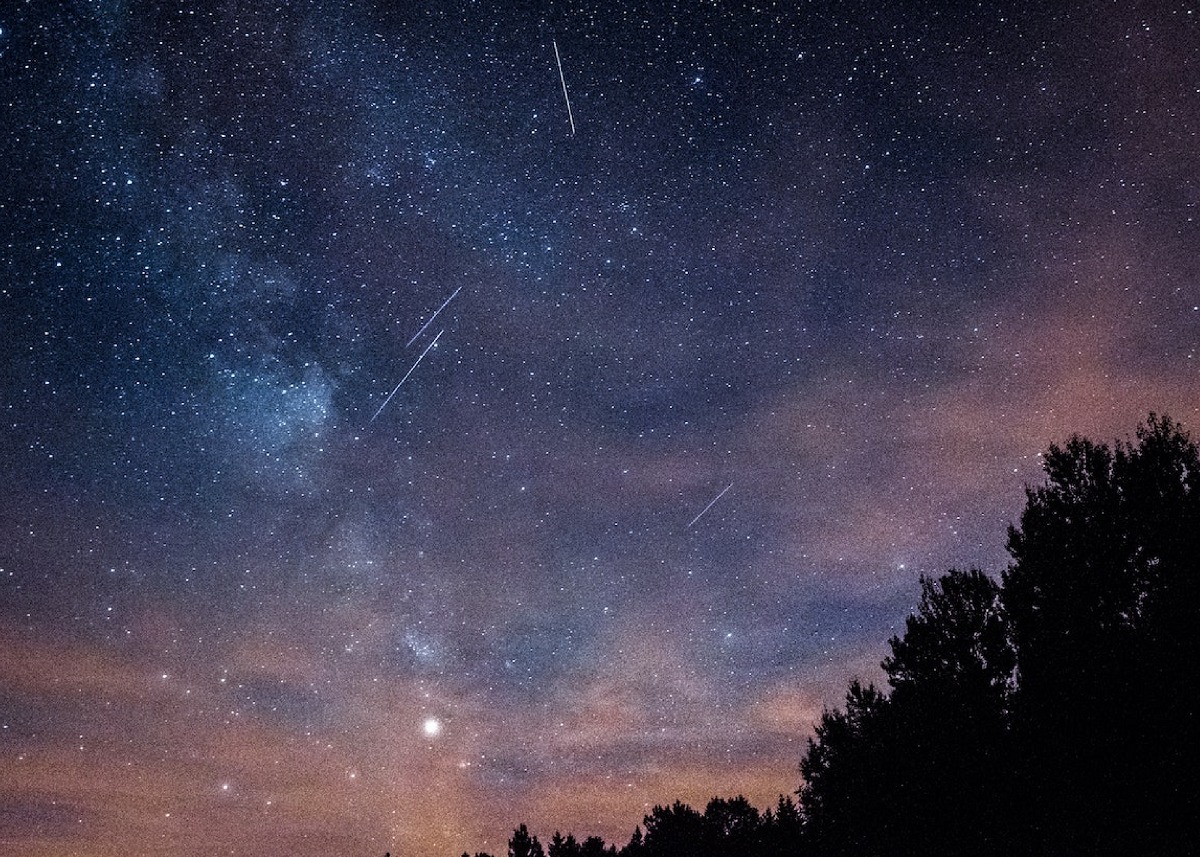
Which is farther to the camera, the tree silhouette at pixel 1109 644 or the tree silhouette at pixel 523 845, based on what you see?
the tree silhouette at pixel 523 845

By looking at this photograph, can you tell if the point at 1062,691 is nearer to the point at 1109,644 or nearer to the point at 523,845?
the point at 1109,644

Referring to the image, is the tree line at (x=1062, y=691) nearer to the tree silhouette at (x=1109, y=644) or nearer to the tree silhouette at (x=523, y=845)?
the tree silhouette at (x=1109, y=644)

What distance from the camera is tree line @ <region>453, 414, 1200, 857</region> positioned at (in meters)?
14.6

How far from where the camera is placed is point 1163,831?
14.2 m

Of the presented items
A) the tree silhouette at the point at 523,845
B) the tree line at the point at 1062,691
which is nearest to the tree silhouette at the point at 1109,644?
the tree line at the point at 1062,691

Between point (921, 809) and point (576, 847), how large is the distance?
156ft

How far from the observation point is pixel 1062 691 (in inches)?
645

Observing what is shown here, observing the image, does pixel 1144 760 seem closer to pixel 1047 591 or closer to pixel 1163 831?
pixel 1163 831

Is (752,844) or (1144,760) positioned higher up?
(1144,760)

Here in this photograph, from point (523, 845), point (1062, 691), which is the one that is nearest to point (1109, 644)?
point (1062, 691)

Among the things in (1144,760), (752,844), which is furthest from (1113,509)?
(752,844)

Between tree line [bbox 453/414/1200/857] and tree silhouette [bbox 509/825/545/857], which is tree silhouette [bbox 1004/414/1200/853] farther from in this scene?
tree silhouette [bbox 509/825/545/857]

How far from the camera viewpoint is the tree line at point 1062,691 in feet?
47.8

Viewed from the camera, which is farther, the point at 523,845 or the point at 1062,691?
the point at 523,845
